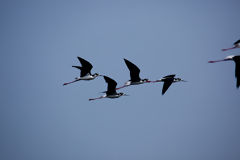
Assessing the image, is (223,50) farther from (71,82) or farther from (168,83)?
(71,82)

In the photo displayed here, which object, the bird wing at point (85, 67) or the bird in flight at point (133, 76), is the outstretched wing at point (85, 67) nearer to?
the bird wing at point (85, 67)

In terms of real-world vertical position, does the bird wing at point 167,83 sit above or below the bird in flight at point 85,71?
below

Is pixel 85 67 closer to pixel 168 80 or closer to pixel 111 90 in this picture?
pixel 111 90

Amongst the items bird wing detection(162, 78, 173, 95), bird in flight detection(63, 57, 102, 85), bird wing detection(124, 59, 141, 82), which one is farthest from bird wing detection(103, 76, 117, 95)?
bird wing detection(162, 78, 173, 95)

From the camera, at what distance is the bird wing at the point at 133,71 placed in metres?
25.7

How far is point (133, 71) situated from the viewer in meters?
26.2

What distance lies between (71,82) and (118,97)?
397 cm

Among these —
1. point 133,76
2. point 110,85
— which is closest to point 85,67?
point 110,85

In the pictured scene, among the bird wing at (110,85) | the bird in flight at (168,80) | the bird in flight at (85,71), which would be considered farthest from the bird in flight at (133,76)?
the bird in flight at (85,71)

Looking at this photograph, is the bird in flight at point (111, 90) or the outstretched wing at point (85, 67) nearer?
the bird in flight at point (111, 90)

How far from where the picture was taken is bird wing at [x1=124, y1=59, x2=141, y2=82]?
25.7m

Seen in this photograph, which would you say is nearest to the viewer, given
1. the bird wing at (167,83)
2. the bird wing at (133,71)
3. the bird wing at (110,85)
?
the bird wing at (133,71)

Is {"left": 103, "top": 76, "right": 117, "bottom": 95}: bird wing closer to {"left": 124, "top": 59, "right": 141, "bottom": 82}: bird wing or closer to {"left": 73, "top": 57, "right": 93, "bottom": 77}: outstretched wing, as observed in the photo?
{"left": 124, "top": 59, "right": 141, "bottom": 82}: bird wing

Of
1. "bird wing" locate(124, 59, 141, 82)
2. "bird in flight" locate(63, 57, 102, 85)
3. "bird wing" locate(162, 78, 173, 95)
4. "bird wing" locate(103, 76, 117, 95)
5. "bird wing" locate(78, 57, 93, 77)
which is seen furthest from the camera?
"bird wing" locate(162, 78, 173, 95)
